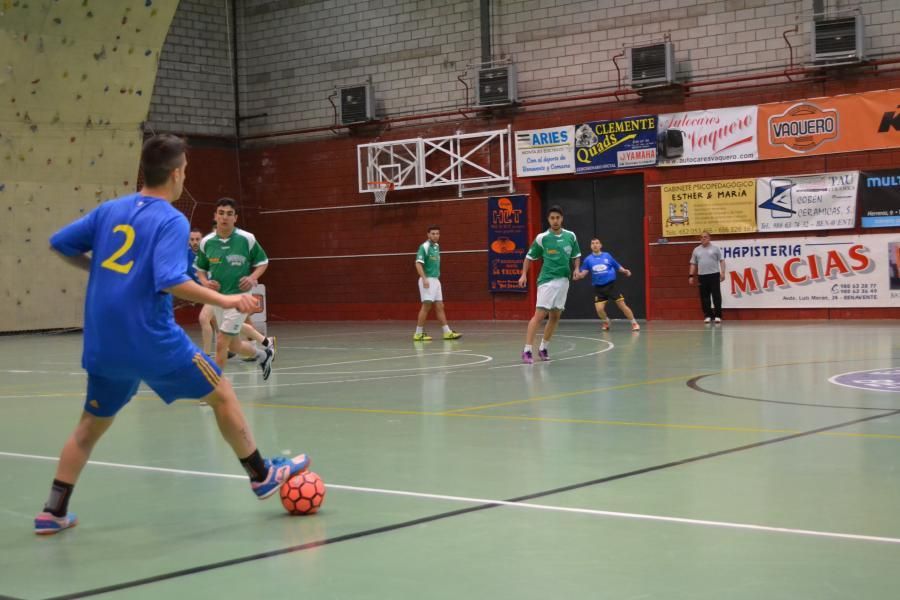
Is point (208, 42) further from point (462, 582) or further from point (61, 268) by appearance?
point (462, 582)

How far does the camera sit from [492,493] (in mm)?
6680

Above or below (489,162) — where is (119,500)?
below

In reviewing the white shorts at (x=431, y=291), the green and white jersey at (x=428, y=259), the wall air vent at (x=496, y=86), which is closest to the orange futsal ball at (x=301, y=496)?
the white shorts at (x=431, y=291)

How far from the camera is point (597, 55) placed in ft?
94.0

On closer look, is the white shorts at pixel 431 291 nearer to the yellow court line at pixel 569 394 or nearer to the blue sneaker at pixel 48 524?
the yellow court line at pixel 569 394

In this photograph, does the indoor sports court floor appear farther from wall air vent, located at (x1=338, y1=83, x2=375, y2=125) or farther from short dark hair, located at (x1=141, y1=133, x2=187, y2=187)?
wall air vent, located at (x1=338, y1=83, x2=375, y2=125)

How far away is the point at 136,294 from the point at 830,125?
22585 millimetres

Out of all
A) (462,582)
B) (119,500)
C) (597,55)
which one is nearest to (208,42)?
(597,55)

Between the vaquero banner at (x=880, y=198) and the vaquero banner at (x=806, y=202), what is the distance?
21cm

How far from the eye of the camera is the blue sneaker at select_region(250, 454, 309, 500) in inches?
245

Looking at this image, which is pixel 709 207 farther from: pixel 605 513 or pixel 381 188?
pixel 605 513

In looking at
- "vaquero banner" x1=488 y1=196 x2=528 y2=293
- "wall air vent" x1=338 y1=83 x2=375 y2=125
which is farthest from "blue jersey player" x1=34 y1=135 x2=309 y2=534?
"wall air vent" x1=338 y1=83 x2=375 y2=125

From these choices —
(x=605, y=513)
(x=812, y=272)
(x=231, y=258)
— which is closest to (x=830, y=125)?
(x=812, y=272)

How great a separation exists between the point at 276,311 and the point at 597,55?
13.2m
